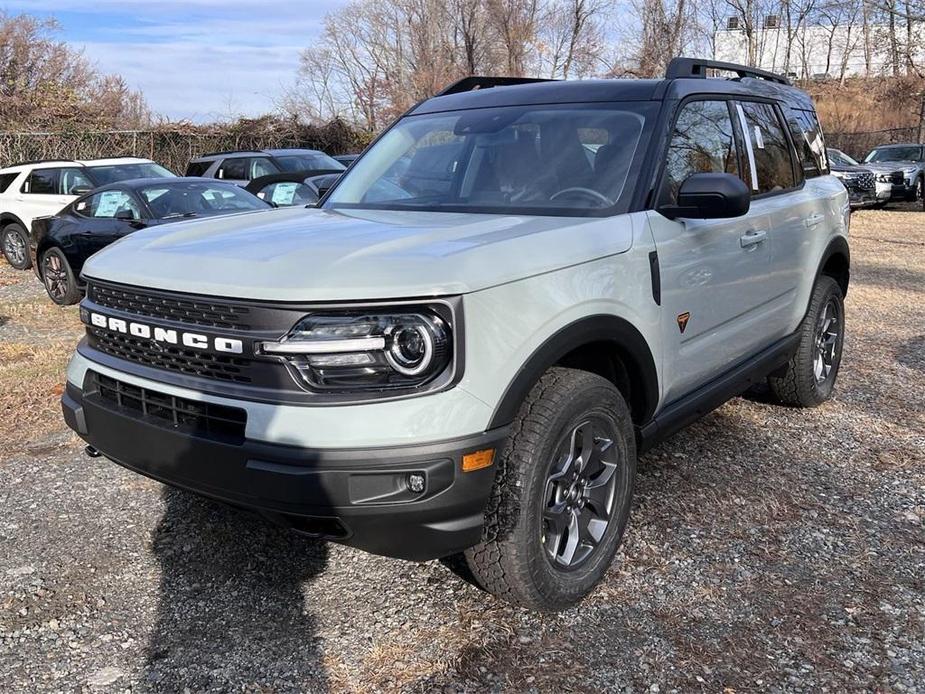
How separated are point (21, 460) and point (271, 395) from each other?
9.02 ft

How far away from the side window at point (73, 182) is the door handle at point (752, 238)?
10.7 m

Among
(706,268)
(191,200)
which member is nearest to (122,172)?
(191,200)

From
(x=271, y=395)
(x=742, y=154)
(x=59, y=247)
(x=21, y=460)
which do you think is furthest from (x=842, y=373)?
(x=59, y=247)

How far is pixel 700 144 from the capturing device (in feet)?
12.1

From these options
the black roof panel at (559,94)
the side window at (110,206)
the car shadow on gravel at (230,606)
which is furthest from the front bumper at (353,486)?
the side window at (110,206)

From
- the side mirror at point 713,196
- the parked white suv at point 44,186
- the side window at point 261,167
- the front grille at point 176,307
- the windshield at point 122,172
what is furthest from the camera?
the side window at point 261,167

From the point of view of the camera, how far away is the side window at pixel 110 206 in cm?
852

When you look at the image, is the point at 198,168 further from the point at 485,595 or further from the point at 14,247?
the point at 485,595

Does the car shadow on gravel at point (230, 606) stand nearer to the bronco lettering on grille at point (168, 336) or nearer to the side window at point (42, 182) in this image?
the bronco lettering on grille at point (168, 336)

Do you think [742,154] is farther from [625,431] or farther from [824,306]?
[625,431]

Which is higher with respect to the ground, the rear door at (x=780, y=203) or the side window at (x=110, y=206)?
the side window at (x=110, y=206)

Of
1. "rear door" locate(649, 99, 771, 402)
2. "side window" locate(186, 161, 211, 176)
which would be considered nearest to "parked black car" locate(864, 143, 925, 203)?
"side window" locate(186, 161, 211, 176)

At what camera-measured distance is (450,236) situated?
8.98 ft

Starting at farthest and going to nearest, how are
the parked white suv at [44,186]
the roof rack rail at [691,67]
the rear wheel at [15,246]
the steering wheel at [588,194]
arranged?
the rear wheel at [15,246] < the parked white suv at [44,186] < the roof rack rail at [691,67] < the steering wheel at [588,194]
